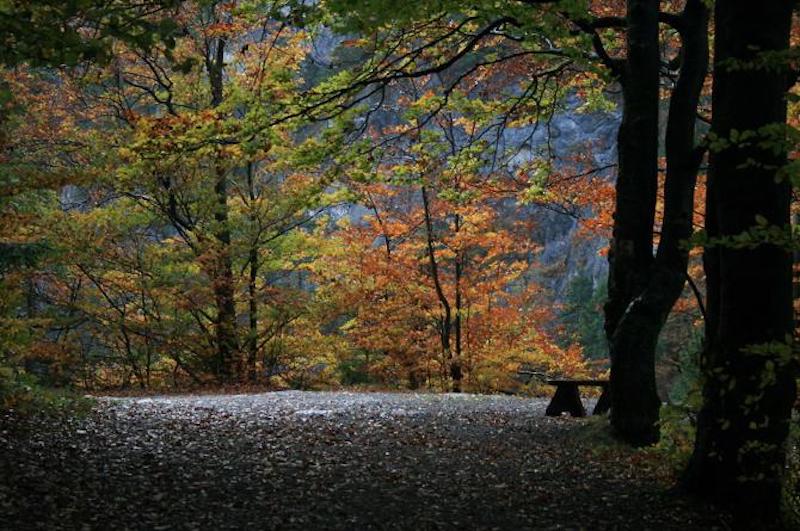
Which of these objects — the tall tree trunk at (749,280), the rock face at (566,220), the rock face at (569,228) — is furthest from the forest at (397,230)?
the rock face at (569,228)

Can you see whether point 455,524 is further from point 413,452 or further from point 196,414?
point 196,414

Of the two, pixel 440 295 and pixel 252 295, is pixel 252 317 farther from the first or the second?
pixel 440 295

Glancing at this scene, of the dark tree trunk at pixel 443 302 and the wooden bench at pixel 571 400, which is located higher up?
the dark tree trunk at pixel 443 302

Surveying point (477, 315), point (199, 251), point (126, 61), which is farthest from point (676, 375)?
point (126, 61)

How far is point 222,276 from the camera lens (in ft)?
47.2

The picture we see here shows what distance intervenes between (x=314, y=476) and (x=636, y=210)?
4309 mm

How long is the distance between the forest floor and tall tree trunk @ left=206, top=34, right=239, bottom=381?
5822mm

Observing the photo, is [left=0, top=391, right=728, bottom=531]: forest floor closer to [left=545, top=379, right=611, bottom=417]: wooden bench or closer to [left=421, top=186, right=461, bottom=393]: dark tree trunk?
[left=545, top=379, right=611, bottom=417]: wooden bench

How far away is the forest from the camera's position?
4.35 meters

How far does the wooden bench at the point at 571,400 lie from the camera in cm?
1028

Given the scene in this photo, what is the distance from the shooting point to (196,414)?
8.66 metres

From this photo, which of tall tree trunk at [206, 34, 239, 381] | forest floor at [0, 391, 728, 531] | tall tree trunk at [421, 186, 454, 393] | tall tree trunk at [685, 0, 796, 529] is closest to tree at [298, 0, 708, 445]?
forest floor at [0, 391, 728, 531]

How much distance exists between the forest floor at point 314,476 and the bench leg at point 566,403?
163cm

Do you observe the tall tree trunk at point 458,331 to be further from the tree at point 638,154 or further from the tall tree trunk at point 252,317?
the tree at point 638,154
